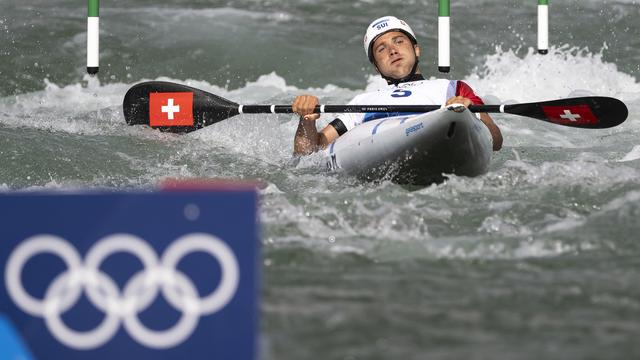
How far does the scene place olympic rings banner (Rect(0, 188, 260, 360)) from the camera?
2.96 m

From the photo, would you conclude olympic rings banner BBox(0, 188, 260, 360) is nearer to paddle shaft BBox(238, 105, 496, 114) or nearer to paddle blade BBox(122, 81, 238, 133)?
paddle shaft BBox(238, 105, 496, 114)

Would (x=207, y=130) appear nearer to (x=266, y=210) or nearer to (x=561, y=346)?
(x=266, y=210)

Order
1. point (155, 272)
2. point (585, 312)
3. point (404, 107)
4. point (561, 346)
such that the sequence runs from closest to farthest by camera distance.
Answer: point (155, 272) → point (561, 346) → point (585, 312) → point (404, 107)

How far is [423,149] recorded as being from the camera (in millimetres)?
6523

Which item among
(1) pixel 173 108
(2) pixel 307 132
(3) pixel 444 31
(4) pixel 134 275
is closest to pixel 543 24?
(3) pixel 444 31

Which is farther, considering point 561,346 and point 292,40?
point 292,40

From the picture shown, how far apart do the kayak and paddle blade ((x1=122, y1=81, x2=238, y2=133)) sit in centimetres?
141

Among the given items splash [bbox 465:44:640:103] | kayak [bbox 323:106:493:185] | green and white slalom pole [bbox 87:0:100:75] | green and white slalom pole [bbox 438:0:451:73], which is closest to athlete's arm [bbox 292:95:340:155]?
kayak [bbox 323:106:493:185]

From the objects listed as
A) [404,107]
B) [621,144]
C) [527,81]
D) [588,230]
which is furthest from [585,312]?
[527,81]

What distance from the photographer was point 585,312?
3918 mm

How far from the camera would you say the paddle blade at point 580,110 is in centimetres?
732

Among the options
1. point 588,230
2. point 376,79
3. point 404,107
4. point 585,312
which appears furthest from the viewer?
point 376,79

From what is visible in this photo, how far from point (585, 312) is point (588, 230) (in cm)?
138

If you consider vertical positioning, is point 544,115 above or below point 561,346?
above
